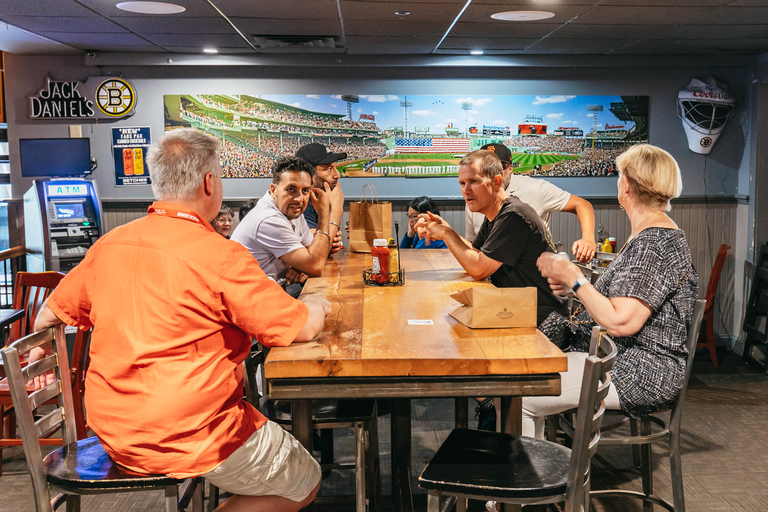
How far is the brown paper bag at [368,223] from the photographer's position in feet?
11.5

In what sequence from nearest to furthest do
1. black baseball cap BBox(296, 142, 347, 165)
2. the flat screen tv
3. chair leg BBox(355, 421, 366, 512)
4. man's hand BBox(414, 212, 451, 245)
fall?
chair leg BBox(355, 421, 366, 512) < man's hand BBox(414, 212, 451, 245) < black baseball cap BBox(296, 142, 347, 165) < the flat screen tv

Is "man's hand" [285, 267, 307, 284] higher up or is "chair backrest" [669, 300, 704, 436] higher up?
"man's hand" [285, 267, 307, 284]

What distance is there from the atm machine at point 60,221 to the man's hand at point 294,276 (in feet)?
8.85

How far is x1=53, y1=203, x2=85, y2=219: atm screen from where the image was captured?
522 centimetres

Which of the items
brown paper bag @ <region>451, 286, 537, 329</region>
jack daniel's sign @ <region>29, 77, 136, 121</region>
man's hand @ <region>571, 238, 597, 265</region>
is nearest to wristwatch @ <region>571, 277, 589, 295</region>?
brown paper bag @ <region>451, 286, 537, 329</region>

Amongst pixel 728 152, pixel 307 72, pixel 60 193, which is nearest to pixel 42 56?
pixel 60 193

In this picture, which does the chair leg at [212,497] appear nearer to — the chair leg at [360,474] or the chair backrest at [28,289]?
the chair leg at [360,474]

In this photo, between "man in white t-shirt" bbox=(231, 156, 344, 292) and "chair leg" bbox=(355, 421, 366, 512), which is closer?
"chair leg" bbox=(355, 421, 366, 512)

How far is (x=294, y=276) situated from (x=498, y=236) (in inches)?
44.8

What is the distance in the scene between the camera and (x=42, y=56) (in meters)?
5.58

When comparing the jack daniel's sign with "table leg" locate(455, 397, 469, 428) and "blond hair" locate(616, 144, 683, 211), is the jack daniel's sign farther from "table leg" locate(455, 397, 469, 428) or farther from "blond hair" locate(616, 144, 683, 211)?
"blond hair" locate(616, 144, 683, 211)

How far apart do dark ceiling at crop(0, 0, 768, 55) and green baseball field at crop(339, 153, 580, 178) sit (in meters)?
0.93

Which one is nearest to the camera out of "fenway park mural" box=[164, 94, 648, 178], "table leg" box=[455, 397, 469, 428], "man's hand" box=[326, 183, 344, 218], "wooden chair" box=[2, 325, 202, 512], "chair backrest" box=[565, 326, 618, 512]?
"chair backrest" box=[565, 326, 618, 512]

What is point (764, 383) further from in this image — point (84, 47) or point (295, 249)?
point (84, 47)
